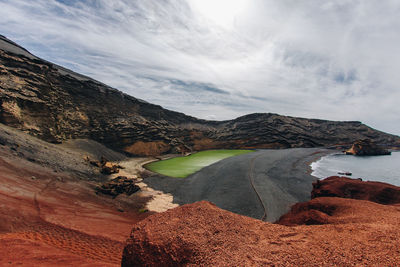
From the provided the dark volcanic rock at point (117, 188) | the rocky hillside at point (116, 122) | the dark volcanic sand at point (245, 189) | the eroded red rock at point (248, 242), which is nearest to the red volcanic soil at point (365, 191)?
the dark volcanic sand at point (245, 189)

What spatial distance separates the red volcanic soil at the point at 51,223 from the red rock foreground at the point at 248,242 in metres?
2.83

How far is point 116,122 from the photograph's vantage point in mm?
33125

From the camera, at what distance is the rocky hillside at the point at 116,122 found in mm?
19000

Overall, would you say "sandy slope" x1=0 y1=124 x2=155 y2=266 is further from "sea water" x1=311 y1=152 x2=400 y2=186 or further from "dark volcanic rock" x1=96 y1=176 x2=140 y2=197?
"sea water" x1=311 y1=152 x2=400 y2=186

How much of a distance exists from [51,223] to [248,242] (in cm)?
775

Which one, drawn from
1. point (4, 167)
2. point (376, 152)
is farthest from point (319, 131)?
point (4, 167)

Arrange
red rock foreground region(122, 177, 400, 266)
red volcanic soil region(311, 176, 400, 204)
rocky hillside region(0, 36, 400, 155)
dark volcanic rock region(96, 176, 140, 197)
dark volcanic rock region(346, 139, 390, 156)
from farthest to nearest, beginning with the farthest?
dark volcanic rock region(346, 139, 390, 156), rocky hillside region(0, 36, 400, 155), dark volcanic rock region(96, 176, 140, 197), red volcanic soil region(311, 176, 400, 204), red rock foreground region(122, 177, 400, 266)

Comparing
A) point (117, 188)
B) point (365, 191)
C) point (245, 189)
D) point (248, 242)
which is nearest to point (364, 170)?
point (245, 189)

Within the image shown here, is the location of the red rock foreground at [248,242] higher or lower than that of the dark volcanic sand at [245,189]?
higher

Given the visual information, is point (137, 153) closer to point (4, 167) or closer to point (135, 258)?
point (4, 167)

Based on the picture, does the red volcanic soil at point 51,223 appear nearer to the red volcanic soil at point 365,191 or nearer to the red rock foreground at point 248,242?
the red rock foreground at point 248,242

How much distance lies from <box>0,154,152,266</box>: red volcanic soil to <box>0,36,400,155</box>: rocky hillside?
475 inches

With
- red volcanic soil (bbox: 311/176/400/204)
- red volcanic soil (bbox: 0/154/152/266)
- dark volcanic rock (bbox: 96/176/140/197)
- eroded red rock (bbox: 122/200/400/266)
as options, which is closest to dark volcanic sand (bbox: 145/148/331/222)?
dark volcanic rock (bbox: 96/176/140/197)

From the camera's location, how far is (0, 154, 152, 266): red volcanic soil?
4.25 m
